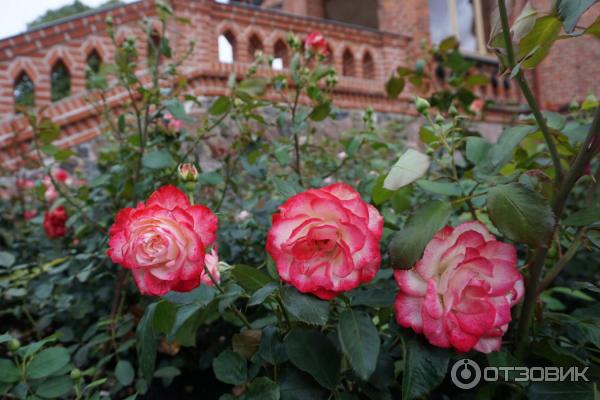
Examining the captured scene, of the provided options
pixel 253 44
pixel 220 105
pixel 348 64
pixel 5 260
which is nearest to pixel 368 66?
pixel 348 64

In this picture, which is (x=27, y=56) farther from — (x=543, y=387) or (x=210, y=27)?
(x=543, y=387)

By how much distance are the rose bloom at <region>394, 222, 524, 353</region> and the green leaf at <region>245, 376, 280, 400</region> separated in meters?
0.19

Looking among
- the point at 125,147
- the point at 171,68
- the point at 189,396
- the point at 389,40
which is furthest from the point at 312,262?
the point at 389,40

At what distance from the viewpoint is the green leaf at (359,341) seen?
1.58ft

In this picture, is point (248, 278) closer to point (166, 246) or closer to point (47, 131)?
point (166, 246)

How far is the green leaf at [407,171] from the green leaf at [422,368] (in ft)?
0.66

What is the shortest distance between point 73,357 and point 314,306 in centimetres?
93

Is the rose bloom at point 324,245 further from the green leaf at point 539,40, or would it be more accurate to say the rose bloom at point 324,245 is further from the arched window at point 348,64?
the arched window at point 348,64

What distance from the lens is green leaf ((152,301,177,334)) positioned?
57cm

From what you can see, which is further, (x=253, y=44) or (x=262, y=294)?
(x=253, y=44)

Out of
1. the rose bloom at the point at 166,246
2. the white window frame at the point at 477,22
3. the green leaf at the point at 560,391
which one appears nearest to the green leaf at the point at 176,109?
the rose bloom at the point at 166,246

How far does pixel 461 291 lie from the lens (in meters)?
0.51

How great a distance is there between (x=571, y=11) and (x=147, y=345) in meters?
0.66

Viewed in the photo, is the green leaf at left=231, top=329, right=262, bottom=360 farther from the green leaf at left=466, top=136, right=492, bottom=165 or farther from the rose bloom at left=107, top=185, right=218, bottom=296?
the green leaf at left=466, top=136, right=492, bottom=165
